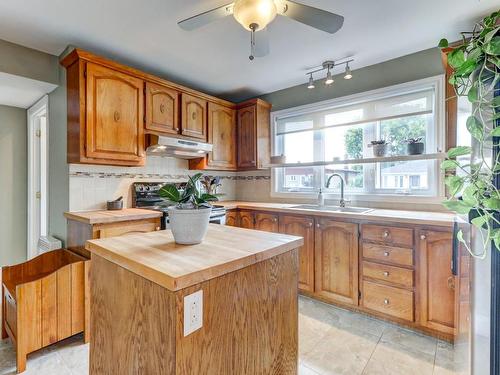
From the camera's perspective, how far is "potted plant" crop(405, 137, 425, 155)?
7.87 feet

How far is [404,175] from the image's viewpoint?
2.66m

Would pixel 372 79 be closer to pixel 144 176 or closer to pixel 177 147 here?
pixel 177 147

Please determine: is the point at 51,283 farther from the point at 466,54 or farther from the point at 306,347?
the point at 466,54

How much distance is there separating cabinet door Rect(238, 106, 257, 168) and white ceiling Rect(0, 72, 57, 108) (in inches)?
82.3

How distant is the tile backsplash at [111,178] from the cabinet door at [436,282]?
1594 mm

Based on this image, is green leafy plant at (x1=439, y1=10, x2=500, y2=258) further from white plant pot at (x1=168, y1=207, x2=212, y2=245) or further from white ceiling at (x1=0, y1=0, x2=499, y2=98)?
white ceiling at (x1=0, y1=0, x2=499, y2=98)

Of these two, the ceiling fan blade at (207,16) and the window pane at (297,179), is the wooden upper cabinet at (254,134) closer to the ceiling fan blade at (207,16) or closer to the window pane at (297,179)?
the window pane at (297,179)

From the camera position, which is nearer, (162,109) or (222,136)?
(162,109)

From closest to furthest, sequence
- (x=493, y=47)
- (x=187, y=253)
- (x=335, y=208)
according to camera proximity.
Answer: (x=493, y=47) → (x=187, y=253) → (x=335, y=208)

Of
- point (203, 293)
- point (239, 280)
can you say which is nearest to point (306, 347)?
point (239, 280)

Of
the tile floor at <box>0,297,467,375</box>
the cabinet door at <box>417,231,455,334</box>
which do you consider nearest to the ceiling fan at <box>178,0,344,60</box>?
the cabinet door at <box>417,231,455,334</box>

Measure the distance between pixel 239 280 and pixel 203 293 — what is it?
175mm

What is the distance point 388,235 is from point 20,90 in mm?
3902

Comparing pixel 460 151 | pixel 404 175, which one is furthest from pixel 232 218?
pixel 460 151
